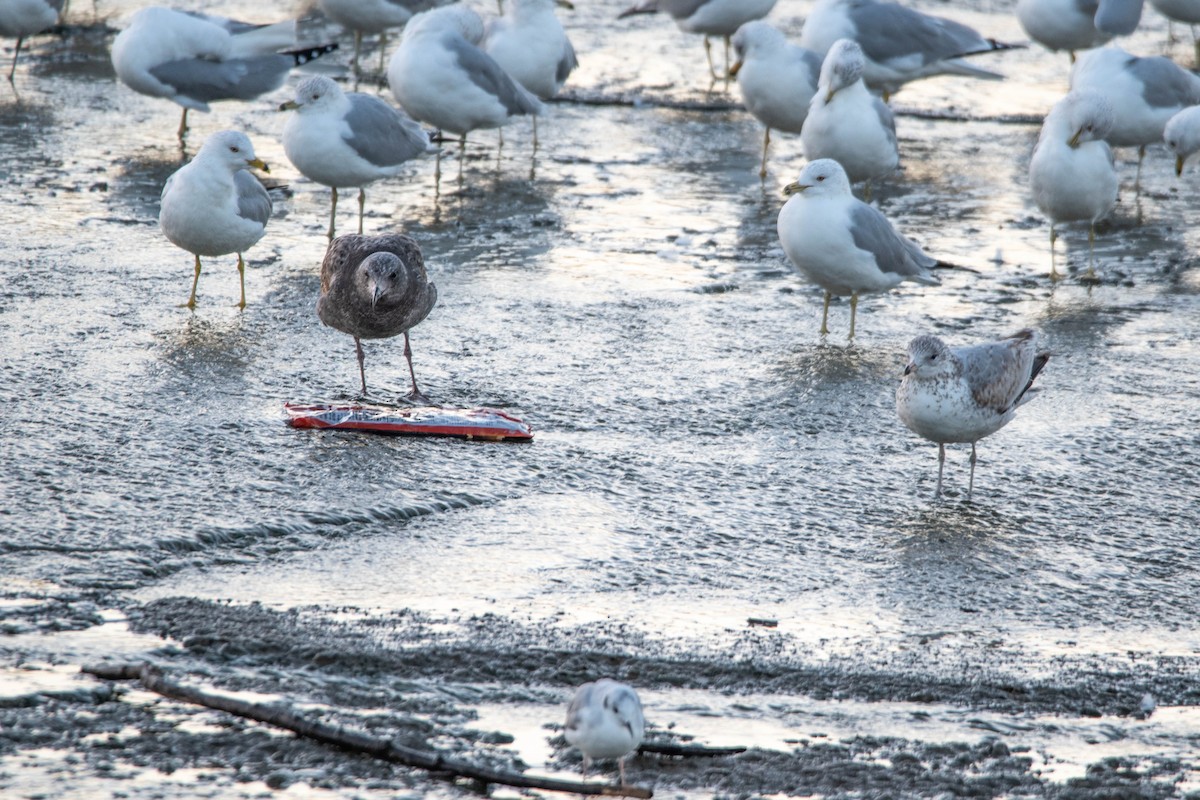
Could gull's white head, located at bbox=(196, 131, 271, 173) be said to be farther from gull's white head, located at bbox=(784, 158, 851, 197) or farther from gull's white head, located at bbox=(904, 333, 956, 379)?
gull's white head, located at bbox=(904, 333, 956, 379)

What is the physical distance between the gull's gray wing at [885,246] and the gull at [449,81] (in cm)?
352

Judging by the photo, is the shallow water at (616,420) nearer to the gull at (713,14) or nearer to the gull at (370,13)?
the gull at (370,13)

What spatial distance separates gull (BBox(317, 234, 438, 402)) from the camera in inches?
244

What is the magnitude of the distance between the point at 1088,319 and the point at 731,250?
2083 mm

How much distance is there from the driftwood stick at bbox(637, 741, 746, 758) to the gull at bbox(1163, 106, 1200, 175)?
287 inches

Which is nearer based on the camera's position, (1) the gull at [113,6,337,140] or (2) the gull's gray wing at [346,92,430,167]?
(2) the gull's gray wing at [346,92,430,167]

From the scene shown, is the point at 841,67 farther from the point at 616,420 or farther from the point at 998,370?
the point at 998,370

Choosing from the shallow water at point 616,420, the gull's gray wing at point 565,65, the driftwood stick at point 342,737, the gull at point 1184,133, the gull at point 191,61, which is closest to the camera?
the driftwood stick at point 342,737

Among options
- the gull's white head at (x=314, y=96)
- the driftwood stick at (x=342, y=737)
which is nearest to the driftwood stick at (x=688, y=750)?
the driftwood stick at (x=342, y=737)

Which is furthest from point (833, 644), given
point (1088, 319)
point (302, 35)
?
point (302, 35)

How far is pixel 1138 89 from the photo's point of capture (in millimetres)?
10367

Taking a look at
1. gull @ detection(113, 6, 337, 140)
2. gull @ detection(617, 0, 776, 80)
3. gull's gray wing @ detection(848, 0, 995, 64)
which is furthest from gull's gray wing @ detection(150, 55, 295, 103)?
gull's gray wing @ detection(848, 0, 995, 64)

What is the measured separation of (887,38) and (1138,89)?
6.76ft

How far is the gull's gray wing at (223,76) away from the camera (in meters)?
10.5
